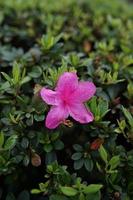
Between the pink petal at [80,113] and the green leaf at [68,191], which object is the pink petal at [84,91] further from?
the green leaf at [68,191]

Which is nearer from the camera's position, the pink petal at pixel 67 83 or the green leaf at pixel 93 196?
the green leaf at pixel 93 196

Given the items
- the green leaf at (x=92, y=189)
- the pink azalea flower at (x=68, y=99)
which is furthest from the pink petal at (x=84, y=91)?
the green leaf at (x=92, y=189)

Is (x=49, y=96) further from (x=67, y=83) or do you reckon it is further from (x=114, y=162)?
(x=114, y=162)

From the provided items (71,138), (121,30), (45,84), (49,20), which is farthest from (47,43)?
(121,30)

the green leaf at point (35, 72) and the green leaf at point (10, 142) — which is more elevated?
the green leaf at point (35, 72)

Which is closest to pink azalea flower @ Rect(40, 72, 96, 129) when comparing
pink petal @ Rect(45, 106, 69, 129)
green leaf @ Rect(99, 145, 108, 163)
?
pink petal @ Rect(45, 106, 69, 129)

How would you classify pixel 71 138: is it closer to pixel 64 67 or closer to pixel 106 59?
pixel 64 67

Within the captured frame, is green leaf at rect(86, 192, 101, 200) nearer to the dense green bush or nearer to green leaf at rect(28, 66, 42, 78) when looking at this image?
the dense green bush
